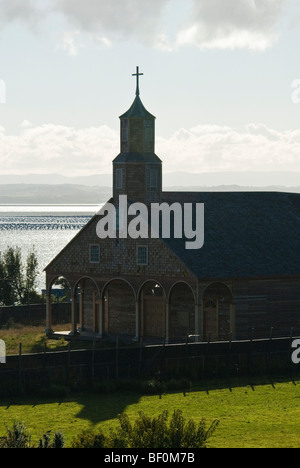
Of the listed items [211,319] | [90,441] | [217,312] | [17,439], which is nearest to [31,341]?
[211,319]

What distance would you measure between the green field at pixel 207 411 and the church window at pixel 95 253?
56.5 feet

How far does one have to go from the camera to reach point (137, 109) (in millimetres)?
55875

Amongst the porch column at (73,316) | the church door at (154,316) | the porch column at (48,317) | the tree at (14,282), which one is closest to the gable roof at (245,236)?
the church door at (154,316)

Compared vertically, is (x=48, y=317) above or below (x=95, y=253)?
below

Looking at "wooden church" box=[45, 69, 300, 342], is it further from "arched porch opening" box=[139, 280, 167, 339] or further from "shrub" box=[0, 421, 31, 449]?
"shrub" box=[0, 421, 31, 449]

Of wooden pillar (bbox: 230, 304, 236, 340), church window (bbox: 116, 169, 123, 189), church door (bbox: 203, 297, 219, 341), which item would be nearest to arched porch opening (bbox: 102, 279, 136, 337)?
church door (bbox: 203, 297, 219, 341)

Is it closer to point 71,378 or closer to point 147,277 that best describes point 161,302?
point 147,277

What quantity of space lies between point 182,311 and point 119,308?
4541 millimetres

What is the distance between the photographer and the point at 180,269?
166ft

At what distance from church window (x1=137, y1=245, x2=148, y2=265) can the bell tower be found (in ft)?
10.0

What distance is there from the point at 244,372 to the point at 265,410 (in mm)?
7289

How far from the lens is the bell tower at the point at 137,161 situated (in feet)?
180

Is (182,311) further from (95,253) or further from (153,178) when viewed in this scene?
(153,178)

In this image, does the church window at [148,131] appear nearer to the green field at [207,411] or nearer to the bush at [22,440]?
the green field at [207,411]
